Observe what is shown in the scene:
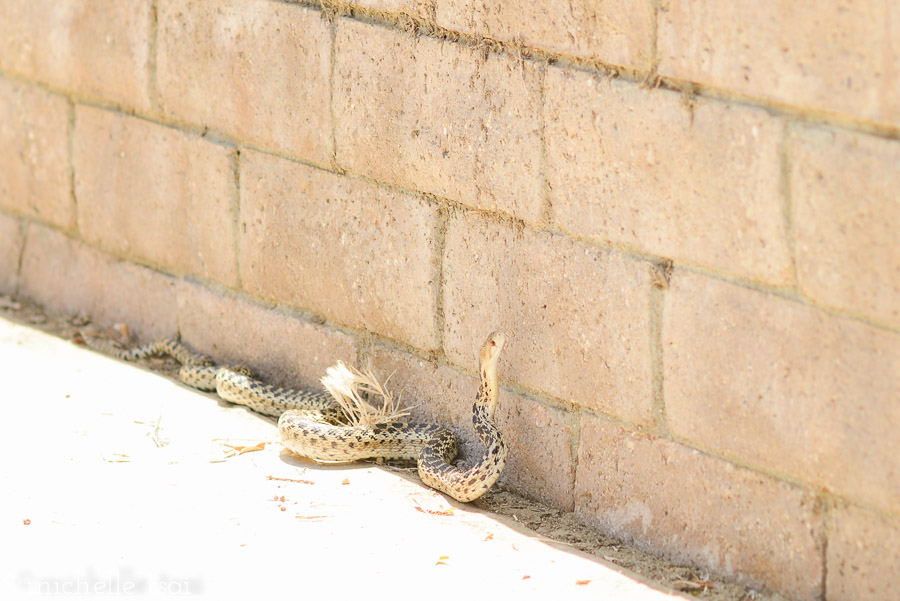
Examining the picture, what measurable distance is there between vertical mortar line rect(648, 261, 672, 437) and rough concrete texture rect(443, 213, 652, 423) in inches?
0.9

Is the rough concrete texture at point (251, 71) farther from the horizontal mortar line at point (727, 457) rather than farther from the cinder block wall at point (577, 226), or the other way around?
the horizontal mortar line at point (727, 457)

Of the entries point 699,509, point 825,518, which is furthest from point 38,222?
point 825,518

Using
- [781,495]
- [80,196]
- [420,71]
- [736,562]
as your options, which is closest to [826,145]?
[781,495]

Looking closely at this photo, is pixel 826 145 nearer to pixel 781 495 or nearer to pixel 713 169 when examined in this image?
pixel 713 169

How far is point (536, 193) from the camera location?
4574mm

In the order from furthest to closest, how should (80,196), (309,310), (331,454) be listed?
(80,196), (309,310), (331,454)

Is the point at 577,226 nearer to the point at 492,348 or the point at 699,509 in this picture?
the point at 492,348

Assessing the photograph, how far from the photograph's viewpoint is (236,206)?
6.05 m

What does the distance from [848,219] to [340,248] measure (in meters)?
2.71

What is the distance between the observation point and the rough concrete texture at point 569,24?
13.3 feet

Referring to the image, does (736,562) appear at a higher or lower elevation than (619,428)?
lower

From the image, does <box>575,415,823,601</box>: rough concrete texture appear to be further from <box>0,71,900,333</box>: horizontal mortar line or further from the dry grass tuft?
the dry grass tuft

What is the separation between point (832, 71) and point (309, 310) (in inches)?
125

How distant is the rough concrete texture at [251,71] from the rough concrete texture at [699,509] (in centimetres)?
212
